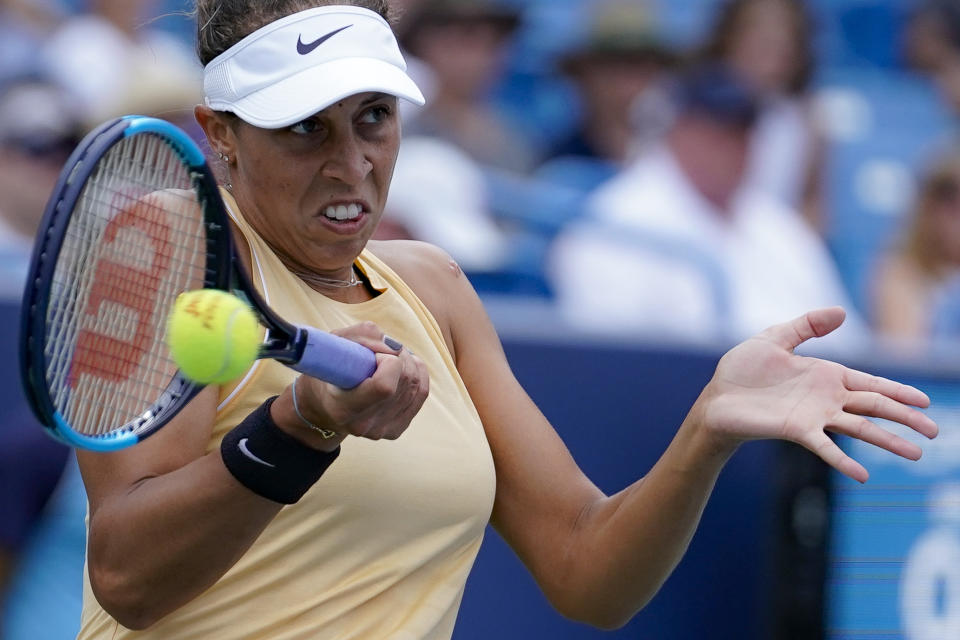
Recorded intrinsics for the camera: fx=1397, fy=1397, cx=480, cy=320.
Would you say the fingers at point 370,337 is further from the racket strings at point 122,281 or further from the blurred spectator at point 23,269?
the blurred spectator at point 23,269

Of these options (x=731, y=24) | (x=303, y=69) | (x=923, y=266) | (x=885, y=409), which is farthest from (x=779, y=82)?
(x=303, y=69)

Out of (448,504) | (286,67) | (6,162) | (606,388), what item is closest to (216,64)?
(286,67)

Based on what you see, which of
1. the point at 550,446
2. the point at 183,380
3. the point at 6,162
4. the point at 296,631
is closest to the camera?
the point at 183,380

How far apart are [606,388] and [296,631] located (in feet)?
7.15

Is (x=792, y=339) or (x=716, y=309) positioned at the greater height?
(x=792, y=339)

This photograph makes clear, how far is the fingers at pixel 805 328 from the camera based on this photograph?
1.94 m

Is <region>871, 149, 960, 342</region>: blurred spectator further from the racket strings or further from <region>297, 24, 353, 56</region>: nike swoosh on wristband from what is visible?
the racket strings

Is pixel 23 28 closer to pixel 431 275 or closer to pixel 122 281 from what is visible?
pixel 431 275

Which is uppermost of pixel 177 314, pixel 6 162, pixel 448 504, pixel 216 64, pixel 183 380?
pixel 216 64

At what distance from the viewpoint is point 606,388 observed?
3895 mm

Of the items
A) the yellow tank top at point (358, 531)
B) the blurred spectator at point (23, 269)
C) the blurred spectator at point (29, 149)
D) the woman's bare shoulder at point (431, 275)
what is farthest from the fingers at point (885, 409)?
the blurred spectator at point (29, 149)

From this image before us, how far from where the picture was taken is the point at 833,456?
1812mm

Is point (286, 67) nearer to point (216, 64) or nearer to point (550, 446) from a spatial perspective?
point (216, 64)

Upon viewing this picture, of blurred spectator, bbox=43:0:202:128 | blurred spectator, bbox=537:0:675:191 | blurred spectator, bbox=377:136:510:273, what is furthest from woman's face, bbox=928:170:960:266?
blurred spectator, bbox=43:0:202:128
